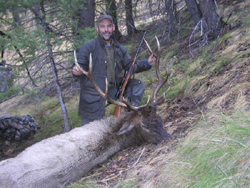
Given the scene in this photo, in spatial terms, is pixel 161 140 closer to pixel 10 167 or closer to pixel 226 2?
pixel 10 167

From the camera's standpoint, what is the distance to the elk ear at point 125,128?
4609 mm

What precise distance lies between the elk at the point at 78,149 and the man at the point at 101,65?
2.81ft

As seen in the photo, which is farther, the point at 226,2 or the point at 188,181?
A: the point at 226,2

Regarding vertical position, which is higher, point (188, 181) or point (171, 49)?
point (171, 49)

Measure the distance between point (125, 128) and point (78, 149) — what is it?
819 mm

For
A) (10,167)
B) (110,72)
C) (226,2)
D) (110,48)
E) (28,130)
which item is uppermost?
(226,2)

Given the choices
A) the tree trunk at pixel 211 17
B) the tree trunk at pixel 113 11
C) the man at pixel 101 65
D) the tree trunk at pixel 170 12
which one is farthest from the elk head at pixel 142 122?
the tree trunk at pixel 113 11

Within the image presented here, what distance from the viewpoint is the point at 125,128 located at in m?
4.71

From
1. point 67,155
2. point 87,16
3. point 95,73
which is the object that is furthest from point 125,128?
point 87,16

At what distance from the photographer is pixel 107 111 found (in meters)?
7.27

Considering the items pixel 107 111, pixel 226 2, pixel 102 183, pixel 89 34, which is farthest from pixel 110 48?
pixel 226 2

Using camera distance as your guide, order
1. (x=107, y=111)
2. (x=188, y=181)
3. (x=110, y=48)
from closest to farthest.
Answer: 1. (x=188, y=181)
2. (x=110, y=48)
3. (x=107, y=111)

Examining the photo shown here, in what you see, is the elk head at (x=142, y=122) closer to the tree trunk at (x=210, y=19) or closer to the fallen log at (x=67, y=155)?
the fallen log at (x=67, y=155)

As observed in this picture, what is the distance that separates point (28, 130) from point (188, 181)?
6.18 meters
